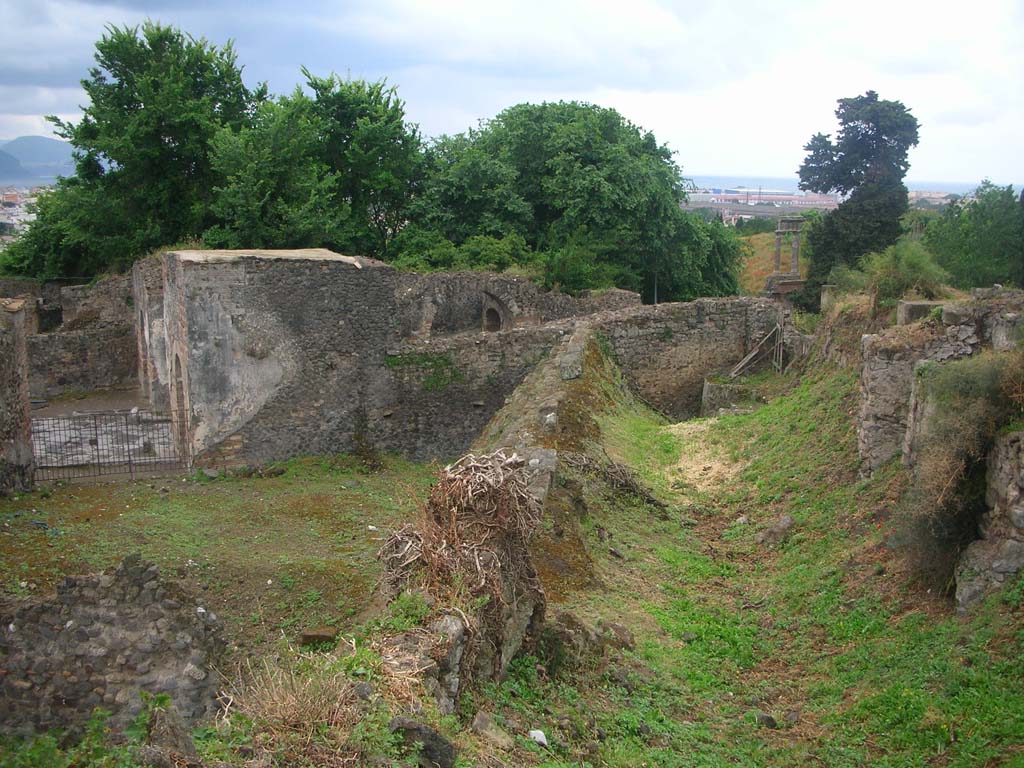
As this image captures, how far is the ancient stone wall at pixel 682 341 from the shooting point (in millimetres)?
16094

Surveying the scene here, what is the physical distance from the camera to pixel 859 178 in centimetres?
3356

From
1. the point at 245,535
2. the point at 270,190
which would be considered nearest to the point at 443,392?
the point at 245,535

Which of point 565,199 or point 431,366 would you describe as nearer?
point 431,366

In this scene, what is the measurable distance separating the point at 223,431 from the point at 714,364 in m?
8.43

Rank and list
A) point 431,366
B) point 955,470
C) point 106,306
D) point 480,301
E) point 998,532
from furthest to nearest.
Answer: point 106,306 < point 480,301 < point 431,366 < point 955,470 < point 998,532

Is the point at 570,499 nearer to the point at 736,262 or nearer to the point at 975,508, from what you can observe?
the point at 975,508

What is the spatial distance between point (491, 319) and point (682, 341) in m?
5.44

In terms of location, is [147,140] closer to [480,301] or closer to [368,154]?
[368,154]

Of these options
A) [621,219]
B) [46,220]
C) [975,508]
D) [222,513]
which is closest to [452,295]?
[621,219]

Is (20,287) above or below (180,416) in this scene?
above

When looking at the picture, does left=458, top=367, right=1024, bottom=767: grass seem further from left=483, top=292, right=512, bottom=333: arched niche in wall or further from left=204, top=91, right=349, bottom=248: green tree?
left=204, top=91, right=349, bottom=248: green tree

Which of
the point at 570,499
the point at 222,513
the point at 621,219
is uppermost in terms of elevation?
the point at 621,219

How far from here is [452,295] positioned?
2044 centimetres

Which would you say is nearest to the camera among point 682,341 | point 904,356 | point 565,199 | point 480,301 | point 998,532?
point 998,532
